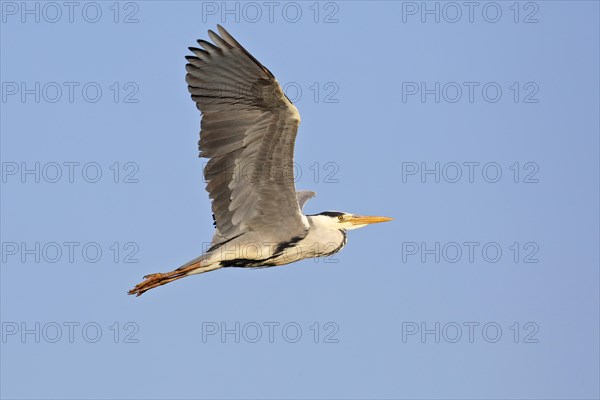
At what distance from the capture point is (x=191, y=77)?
1018 centimetres

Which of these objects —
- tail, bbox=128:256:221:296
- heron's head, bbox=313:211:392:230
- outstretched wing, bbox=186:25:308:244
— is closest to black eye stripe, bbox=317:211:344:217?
heron's head, bbox=313:211:392:230

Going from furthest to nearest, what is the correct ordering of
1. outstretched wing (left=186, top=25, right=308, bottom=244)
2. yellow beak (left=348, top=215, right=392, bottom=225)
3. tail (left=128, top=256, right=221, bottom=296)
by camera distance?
yellow beak (left=348, top=215, right=392, bottom=225) → tail (left=128, top=256, right=221, bottom=296) → outstretched wing (left=186, top=25, right=308, bottom=244)

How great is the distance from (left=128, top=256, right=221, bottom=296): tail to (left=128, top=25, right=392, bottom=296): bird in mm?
10

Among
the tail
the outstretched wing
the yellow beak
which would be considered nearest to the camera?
the outstretched wing

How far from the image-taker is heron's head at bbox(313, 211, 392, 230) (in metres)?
11.7

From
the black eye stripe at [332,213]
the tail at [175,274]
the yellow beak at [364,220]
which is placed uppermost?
the black eye stripe at [332,213]

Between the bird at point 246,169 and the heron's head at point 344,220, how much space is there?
0.04 ft

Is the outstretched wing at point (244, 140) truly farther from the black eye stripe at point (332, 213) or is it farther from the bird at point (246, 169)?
the black eye stripe at point (332, 213)

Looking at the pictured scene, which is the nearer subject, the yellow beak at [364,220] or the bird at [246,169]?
the bird at [246,169]

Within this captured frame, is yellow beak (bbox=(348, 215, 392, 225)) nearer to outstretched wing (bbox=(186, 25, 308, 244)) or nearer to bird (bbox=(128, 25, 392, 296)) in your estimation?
bird (bbox=(128, 25, 392, 296))

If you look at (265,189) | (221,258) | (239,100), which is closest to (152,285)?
(221,258)

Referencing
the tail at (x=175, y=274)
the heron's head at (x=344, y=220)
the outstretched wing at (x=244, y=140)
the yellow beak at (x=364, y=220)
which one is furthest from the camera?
the yellow beak at (x=364, y=220)

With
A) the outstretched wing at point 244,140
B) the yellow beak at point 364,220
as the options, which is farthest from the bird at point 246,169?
the yellow beak at point 364,220

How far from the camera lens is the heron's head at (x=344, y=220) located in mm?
11672
